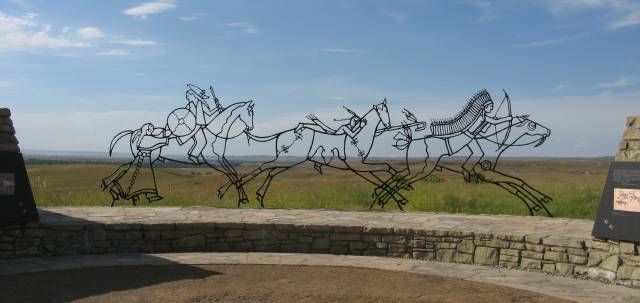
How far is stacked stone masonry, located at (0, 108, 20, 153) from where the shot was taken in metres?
9.11

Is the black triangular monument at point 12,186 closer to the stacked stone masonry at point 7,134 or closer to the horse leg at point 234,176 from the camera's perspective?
the stacked stone masonry at point 7,134

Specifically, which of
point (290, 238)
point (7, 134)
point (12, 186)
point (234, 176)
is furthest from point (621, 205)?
point (7, 134)

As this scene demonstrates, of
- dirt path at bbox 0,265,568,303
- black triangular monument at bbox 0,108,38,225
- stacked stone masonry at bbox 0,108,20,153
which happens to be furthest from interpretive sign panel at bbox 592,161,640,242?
stacked stone masonry at bbox 0,108,20,153

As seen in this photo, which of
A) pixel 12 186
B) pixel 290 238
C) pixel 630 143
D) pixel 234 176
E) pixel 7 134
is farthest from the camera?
pixel 234 176

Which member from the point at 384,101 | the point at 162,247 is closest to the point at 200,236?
the point at 162,247

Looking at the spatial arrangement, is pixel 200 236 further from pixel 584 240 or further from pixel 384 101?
pixel 584 240

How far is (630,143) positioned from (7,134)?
9226 millimetres

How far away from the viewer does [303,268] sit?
27.2 feet

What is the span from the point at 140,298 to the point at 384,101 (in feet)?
21.5

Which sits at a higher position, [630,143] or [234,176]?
[630,143]

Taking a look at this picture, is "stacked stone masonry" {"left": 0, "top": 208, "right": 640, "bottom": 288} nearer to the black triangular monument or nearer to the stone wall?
the black triangular monument

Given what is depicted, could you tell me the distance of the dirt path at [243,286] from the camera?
6715mm

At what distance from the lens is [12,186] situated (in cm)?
898

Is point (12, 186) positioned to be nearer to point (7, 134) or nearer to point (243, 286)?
point (7, 134)
